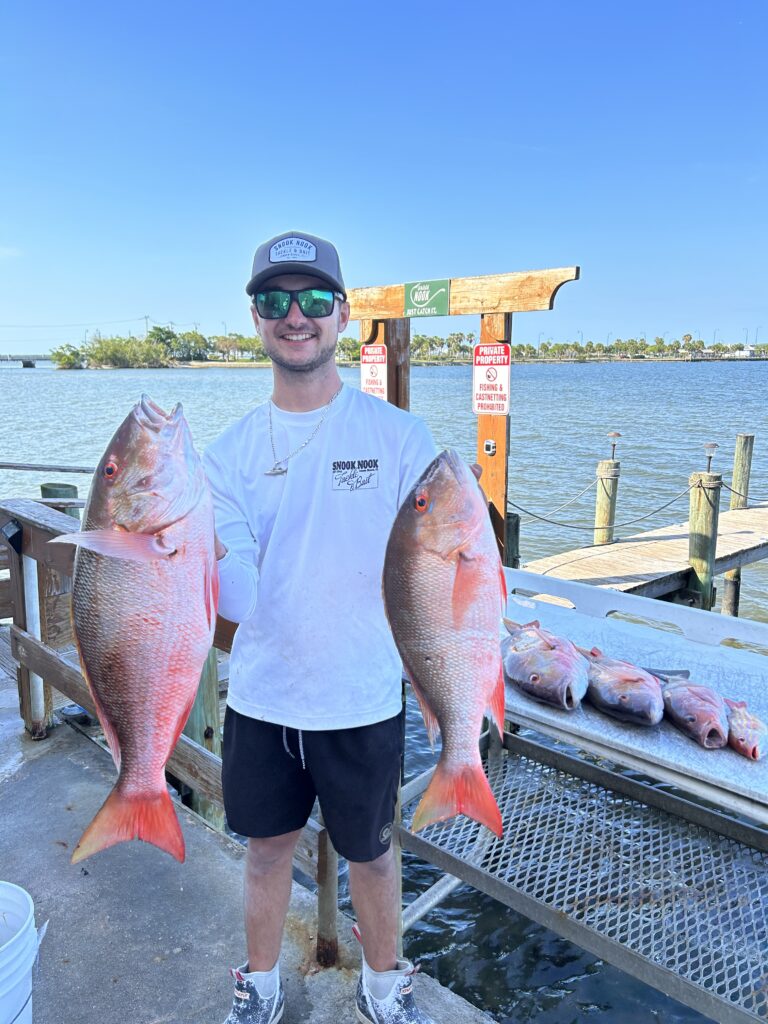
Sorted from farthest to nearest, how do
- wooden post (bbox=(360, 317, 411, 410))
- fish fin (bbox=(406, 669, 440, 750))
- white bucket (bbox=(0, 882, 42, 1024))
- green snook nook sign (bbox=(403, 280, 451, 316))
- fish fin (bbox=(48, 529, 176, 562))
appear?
wooden post (bbox=(360, 317, 411, 410)) < green snook nook sign (bbox=(403, 280, 451, 316)) < white bucket (bbox=(0, 882, 42, 1024)) < fish fin (bbox=(406, 669, 440, 750)) < fish fin (bbox=(48, 529, 176, 562))

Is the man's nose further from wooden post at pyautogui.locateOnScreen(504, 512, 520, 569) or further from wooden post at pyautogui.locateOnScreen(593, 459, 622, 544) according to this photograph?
wooden post at pyautogui.locateOnScreen(593, 459, 622, 544)

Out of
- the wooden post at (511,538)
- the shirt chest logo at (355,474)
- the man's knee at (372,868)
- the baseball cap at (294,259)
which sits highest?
the baseball cap at (294,259)

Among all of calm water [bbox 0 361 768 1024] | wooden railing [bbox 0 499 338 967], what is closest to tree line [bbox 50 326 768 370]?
calm water [bbox 0 361 768 1024]

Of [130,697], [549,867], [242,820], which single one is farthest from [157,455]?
[549,867]

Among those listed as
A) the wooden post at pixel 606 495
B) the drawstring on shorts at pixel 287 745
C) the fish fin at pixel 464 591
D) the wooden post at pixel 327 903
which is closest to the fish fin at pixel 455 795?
the fish fin at pixel 464 591

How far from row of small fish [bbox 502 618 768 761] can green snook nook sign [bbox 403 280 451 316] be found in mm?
4608

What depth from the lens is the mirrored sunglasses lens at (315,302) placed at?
1787mm

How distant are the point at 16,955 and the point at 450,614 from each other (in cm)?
140

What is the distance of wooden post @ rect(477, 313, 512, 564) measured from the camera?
6078 millimetres

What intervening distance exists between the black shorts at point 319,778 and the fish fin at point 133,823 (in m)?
0.46

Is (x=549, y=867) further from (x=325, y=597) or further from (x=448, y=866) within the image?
(x=325, y=597)

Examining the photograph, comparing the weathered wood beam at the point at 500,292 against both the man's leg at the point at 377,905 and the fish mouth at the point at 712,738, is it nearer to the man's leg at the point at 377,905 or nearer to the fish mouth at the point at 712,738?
the fish mouth at the point at 712,738

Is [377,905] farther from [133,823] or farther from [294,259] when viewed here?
[294,259]

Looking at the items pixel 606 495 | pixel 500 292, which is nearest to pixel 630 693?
pixel 500 292
